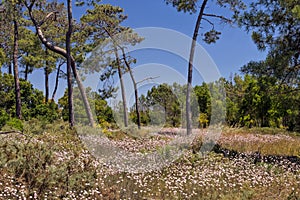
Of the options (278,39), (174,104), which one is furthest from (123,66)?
(278,39)

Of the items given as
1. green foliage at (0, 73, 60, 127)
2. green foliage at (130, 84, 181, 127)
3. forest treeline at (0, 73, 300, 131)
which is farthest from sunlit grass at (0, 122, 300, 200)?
green foliage at (0, 73, 60, 127)

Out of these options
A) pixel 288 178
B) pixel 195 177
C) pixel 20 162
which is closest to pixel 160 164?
pixel 195 177

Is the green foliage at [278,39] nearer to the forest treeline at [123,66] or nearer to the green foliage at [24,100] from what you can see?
the forest treeline at [123,66]

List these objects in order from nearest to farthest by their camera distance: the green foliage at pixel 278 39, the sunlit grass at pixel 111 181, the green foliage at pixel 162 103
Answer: the sunlit grass at pixel 111 181
the green foliage at pixel 278 39
the green foliage at pixel 162 103

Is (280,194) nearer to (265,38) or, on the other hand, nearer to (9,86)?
(265,38)

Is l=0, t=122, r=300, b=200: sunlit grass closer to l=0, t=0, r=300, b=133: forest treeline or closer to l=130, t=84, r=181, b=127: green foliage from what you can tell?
l=0, t=0, r=300, b=133: forest treeline

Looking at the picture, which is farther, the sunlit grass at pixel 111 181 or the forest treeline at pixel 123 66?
the forest treeline at pixel 123 66

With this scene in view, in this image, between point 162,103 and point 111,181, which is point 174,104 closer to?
point 162,103

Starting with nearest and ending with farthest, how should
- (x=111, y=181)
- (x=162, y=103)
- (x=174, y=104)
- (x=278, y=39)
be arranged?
(x=111, y=181) → (x=278, y=39) → (x=162, y=103) → (x=174, y=104)

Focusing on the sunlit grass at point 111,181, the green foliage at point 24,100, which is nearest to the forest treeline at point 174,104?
the green foliage at point 24,100

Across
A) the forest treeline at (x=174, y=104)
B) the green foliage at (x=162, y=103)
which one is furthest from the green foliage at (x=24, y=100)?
the green foliage at (x=162, y=103)

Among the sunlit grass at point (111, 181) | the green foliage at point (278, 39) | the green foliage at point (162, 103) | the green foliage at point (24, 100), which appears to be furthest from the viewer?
the green foliage at point (24, 100)

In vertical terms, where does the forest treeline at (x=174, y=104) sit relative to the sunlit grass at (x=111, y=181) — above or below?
above

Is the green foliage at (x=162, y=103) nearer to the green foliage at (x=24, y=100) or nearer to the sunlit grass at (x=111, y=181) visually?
the green foliage at (x=24, y=100)
